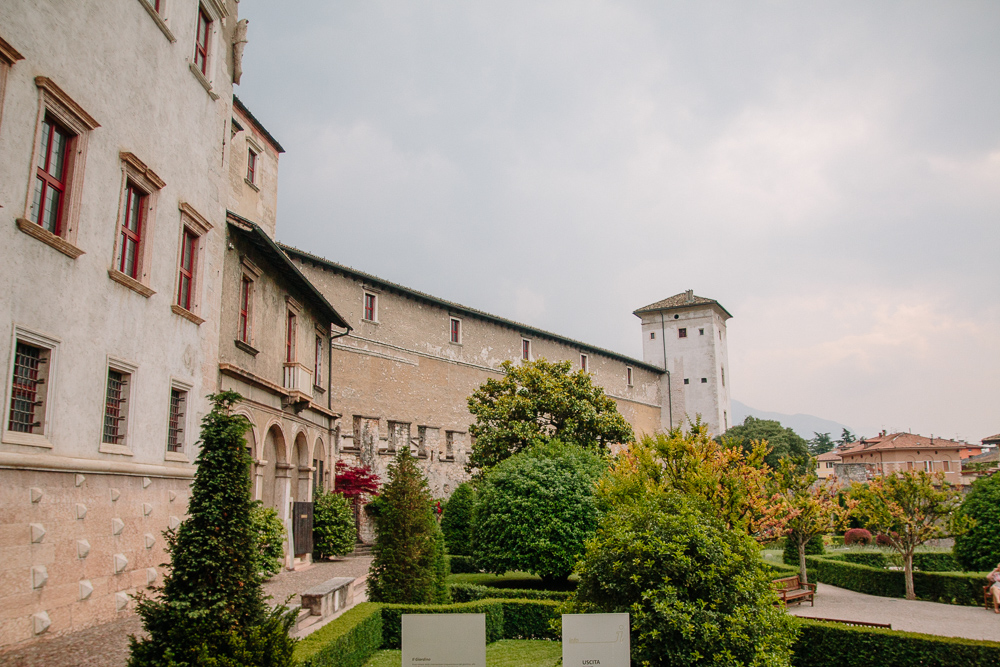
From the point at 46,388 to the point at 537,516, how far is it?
35.9ft

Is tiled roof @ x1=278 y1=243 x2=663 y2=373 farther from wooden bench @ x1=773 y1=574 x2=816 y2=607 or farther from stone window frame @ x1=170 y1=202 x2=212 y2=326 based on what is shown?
wooden bench @ x1=773 y1=574 x2=816 y2=607

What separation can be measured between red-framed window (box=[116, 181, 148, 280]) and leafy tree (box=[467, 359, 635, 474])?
17601 mm

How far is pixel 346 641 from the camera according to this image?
28.5 feet

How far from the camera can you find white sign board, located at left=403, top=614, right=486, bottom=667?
4338 mm

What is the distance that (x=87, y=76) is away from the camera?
9398 millimetres

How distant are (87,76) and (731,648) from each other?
415 inches

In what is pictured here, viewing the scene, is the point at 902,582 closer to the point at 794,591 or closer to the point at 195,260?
the point at 794,591

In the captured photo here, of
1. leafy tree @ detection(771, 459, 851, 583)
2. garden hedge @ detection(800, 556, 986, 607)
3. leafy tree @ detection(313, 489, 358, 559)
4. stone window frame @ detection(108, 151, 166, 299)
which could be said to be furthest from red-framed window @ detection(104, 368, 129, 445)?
garden hedge @ detection(800, 556, 986, 607)

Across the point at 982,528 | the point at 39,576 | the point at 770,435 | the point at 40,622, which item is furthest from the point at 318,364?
the point at 770,435

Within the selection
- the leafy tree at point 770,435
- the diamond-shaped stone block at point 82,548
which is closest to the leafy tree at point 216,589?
the diamond-shaped stone block at point 82,548

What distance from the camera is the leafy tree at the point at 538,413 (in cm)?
2706

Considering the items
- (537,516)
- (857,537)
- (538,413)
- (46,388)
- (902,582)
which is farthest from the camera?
(857,537)

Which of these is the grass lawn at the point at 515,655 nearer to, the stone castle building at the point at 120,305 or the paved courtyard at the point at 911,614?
the stone castle building at the point at 120,305

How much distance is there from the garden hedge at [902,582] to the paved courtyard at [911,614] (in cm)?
44
